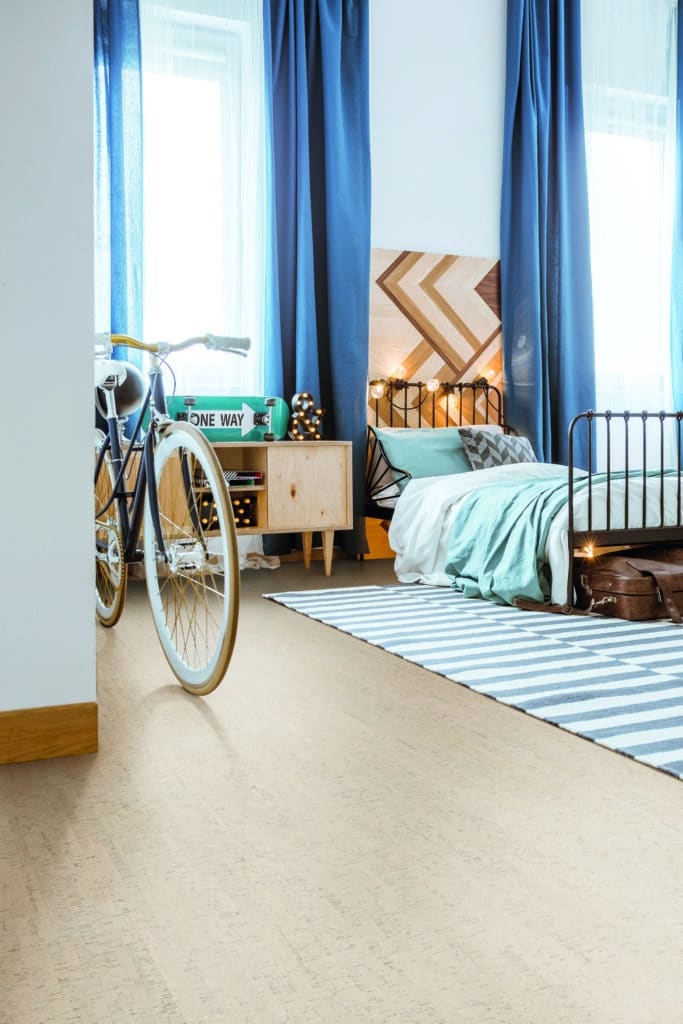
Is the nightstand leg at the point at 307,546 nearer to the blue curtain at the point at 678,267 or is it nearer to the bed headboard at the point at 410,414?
the bed headboard at the point at 410,414

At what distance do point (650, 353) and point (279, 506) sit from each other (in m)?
3.05

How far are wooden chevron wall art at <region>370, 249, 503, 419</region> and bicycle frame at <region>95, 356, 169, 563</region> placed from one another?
2729 millimetres

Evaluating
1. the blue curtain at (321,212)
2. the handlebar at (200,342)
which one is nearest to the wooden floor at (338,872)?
the handlebar at (200,342)

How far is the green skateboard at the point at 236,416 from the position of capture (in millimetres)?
4559

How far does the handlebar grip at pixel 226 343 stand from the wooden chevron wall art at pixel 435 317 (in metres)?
2.91

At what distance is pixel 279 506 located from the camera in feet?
14.9

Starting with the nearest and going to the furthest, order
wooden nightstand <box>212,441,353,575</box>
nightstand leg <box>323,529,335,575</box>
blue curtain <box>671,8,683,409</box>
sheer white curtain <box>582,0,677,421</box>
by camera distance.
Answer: wooden nightstand <box>212,441,353,575</box>, nightstand leg <box>323,529,335,575</box>, sheer white curtain <box>582,0,677,421</box>, blue curtain <box>671,8,683,409</box>

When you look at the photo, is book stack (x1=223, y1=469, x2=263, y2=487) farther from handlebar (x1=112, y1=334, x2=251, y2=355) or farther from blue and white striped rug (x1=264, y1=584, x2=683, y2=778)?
handlebar (x1=112, y1=334, x2=251, y2=355)

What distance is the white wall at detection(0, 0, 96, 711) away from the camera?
1882 mm

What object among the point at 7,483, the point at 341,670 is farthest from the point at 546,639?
the point at 7,483

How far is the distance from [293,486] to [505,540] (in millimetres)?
1192

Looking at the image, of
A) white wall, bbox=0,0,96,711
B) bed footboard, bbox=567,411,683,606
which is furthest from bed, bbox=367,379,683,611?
white wall, bbox=0,0,96,711

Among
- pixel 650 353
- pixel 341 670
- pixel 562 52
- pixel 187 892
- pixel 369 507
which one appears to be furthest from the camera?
pixel 650 353

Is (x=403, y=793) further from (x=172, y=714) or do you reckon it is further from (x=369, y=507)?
(x=369, y=507)
